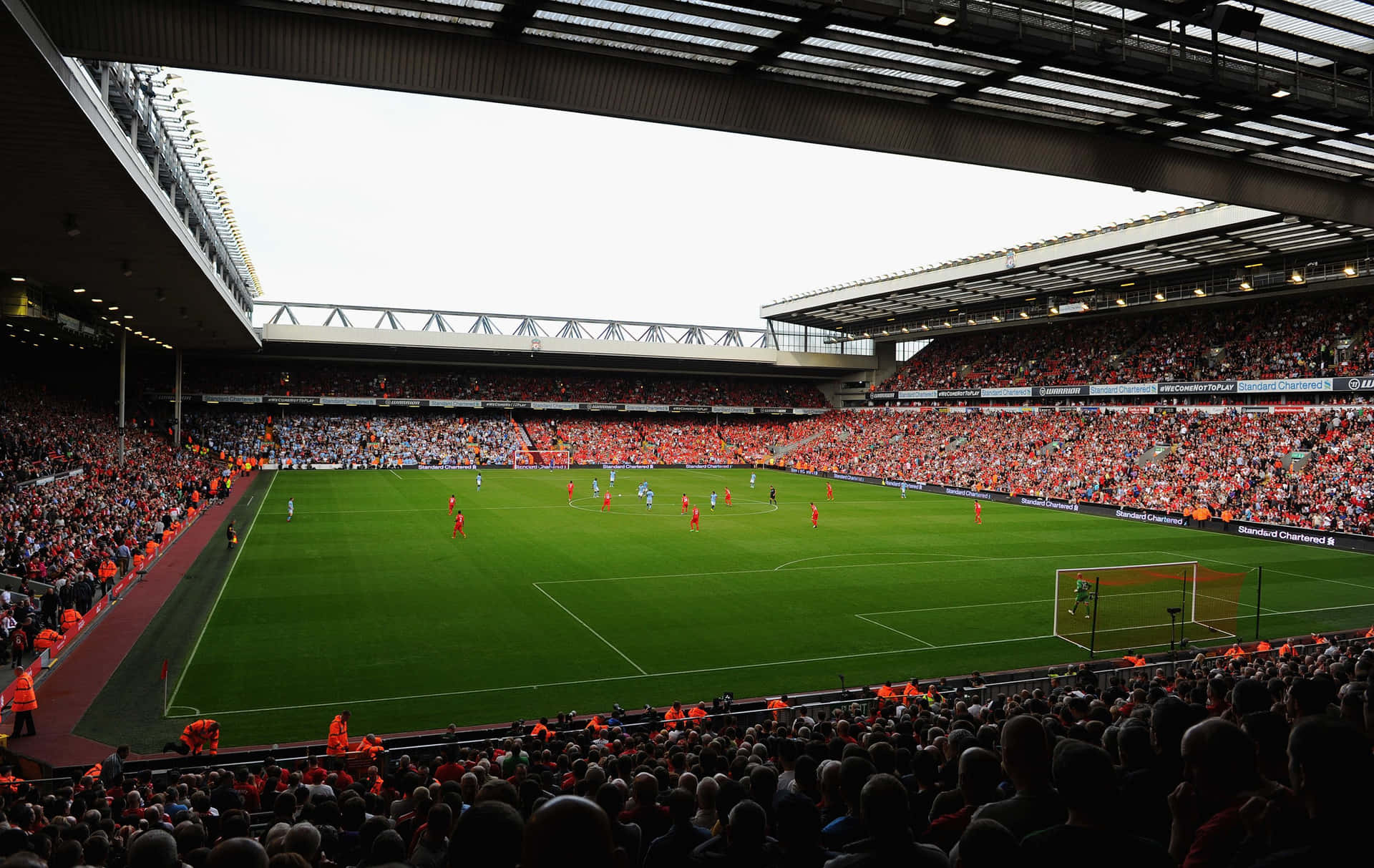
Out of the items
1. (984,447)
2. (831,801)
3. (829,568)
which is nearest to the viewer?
(831,801)

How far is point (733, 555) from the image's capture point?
31625 millimetres

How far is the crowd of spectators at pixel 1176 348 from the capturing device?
46719 millimetres

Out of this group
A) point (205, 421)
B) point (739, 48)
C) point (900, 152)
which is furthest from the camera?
point (205, 421)

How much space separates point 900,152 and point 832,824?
11723 millimetres

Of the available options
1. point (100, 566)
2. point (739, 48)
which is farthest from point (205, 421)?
point (739, 48)

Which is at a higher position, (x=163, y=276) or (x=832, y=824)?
(x=163, y=276)

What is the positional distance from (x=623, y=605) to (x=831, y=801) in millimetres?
18921

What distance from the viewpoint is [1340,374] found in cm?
4453

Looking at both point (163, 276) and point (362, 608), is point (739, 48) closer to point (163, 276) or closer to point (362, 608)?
point (362, 608)

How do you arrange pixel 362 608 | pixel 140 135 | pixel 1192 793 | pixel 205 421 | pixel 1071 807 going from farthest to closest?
pixel 205 421 < pixel 362 608 < pixel 140 135 < pixel 1192 793 < pixel 1071 807

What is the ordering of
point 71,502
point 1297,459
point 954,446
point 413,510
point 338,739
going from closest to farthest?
1. point 338,739
2. point 71,502
3. point 413,510
4. point 1297,459
5. point 954,446

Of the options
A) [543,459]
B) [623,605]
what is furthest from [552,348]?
[623,605]

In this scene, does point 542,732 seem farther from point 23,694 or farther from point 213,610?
point 213,610

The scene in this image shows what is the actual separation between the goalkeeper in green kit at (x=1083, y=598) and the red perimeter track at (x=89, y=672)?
72.4ft
